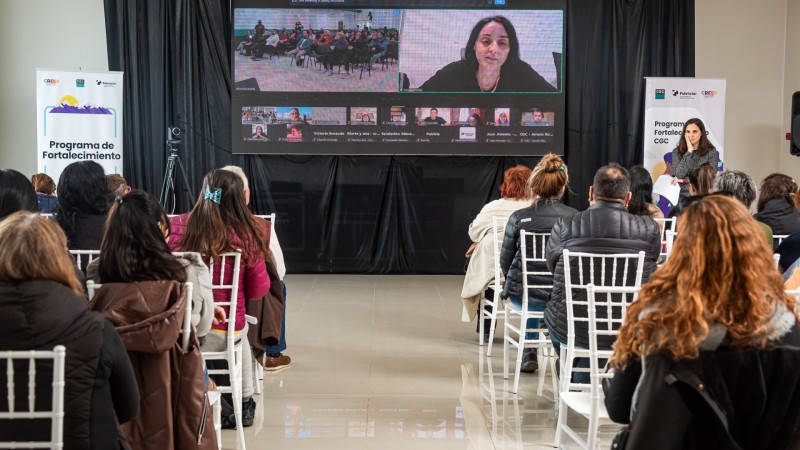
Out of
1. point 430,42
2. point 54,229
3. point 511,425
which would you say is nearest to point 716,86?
point 430,42

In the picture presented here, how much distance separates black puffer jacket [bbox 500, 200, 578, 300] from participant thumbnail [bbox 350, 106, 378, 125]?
3761 millimetres

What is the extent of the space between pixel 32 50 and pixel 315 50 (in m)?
2.79

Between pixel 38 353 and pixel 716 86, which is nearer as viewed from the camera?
pixel 38 353

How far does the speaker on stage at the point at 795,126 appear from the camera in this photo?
26.3ft

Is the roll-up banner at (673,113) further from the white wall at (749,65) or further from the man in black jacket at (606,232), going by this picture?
the man in black jacket at (606,232)

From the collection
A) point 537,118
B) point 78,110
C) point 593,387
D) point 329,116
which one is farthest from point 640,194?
point 78,110

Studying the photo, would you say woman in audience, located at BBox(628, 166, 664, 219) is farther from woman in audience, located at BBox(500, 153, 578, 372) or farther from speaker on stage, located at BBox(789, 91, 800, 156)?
speaker on stage, located at BBox(789, 91, 800, 156)

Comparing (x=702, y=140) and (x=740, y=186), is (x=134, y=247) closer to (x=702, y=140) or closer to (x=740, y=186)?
(x=740, y=186)

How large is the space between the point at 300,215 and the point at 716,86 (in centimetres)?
413

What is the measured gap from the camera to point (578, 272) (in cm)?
386

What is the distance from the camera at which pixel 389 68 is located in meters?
8.43

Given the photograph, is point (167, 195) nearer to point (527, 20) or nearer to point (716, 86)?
point (527, 20)

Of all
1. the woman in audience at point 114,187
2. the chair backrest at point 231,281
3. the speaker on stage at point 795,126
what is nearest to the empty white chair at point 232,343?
the chair backrest at point 231,281

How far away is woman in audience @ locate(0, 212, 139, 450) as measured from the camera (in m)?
2.07
